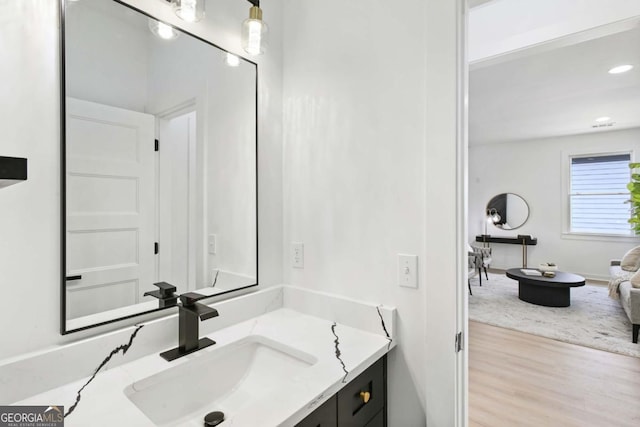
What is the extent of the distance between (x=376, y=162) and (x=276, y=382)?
2.97 ft

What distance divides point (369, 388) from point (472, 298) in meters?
4.13

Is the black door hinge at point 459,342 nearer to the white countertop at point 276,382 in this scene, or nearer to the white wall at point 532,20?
the white countertop at point 276,382

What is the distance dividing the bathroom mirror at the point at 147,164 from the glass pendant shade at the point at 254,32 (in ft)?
0.51

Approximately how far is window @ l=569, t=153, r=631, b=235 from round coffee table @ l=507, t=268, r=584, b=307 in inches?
88.0

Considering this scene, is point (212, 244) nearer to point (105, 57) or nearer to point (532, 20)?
point (105, 57)

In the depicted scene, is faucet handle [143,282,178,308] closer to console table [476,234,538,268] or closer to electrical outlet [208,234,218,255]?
electrical outlet [208,234,218,255]

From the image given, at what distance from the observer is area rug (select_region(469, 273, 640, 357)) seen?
3176mm

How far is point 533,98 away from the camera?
12.6ft

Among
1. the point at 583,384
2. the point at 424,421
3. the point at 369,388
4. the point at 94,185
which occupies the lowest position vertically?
the point at 583,384

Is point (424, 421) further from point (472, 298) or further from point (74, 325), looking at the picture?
point (472, 298)

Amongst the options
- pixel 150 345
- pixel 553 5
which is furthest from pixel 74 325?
pixel 553 5

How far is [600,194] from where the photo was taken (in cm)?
569

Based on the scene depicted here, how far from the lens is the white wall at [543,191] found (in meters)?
5.63

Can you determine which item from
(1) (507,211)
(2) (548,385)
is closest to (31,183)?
(2) (548,385)
